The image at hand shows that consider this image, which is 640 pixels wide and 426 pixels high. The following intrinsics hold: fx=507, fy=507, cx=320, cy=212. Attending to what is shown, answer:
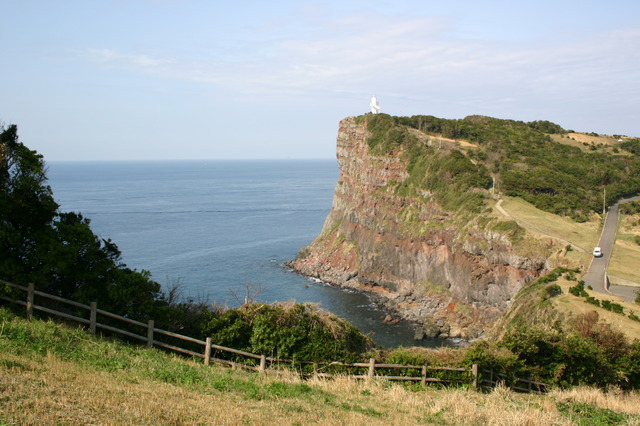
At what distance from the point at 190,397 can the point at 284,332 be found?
6.21 meters

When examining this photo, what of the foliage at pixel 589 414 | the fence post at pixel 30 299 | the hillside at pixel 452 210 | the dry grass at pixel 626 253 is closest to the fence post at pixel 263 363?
the fence post at pixel 30 299

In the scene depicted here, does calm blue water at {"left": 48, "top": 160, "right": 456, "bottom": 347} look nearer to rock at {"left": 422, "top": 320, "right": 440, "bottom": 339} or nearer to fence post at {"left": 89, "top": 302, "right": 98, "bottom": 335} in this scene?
rock at {"left": 422, "top": 320, "right": 440, "bottom": 339}

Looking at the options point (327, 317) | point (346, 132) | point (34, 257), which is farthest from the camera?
point (346, 132)

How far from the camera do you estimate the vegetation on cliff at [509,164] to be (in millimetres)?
63656

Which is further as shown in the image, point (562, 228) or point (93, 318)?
point (562, 228)

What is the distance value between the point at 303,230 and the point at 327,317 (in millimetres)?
81406

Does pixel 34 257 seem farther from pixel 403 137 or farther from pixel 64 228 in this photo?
pixel 403 137

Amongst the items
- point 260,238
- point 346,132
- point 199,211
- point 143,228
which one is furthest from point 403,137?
point 199,211

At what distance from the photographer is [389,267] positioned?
6512 cm

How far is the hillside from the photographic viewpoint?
5109 cm

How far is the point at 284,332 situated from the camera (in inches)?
691

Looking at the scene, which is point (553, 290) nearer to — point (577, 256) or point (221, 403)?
point (577, 256)

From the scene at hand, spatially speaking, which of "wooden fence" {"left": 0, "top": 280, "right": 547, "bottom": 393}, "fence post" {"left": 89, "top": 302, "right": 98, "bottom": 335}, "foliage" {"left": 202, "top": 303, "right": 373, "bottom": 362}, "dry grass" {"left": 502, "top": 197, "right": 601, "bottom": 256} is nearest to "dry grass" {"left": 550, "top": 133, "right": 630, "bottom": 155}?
"dry grass" {"left": 502, "top": 197, "right": 601, "bottom": 256}

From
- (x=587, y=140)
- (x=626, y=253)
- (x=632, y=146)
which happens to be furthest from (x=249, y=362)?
(x=632, y=146)
